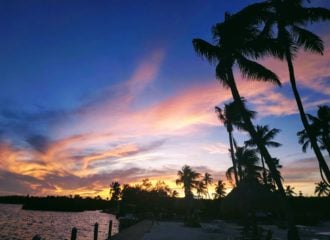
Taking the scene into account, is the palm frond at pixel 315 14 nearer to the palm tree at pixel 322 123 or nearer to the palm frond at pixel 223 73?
the palm frond at pixel 223 73

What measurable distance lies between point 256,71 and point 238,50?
59.1 inches

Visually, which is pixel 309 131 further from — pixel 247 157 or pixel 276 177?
pixel 247 157

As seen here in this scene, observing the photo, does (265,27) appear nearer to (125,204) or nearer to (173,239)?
(173,239)

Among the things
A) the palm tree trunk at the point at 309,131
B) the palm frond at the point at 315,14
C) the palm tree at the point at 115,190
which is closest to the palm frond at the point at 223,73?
the palm tree trunk at the point at 309,131

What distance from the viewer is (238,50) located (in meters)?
16.1

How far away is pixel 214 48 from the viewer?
53.9 feet

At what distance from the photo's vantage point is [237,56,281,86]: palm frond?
1584 centimetres

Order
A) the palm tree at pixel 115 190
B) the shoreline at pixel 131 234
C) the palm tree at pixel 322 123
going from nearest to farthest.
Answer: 1. the shoreline at pixel 131 234
2. the palm tree at pixel 322 123
3. the palm tree at pixel 115 190

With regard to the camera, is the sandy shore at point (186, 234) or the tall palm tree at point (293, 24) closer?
the tall palm tree at point (293, 24)

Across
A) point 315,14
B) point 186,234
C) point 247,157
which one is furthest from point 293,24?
point 247,157

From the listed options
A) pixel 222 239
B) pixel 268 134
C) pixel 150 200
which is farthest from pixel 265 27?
pixel 150 200

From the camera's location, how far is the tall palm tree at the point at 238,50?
50.8ft

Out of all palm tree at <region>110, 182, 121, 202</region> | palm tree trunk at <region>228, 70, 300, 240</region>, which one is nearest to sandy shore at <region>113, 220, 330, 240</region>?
palm tree trunk at <region>228, 70, 300, 240</region>

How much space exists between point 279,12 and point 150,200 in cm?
7077
